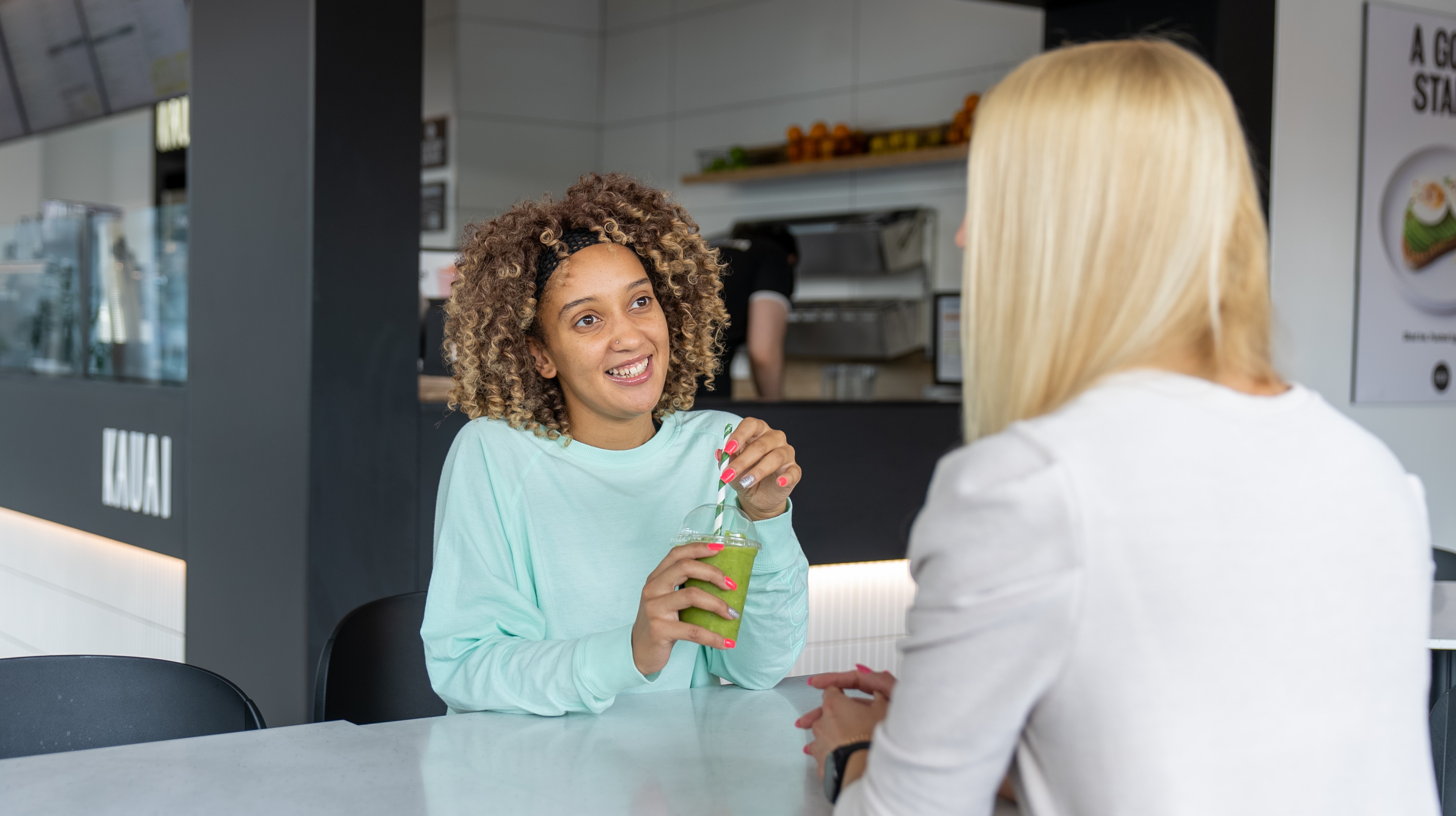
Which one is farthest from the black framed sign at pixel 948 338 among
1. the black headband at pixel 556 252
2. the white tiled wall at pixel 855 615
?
the black headband at pixel 556 252

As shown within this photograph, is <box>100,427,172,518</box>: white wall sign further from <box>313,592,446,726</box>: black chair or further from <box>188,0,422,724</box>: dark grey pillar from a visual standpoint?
<box>313,592,446,726</box>: black chair

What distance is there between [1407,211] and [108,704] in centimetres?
337

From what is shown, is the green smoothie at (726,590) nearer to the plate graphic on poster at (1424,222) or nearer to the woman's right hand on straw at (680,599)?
the woman's right hand on straw at (680,599)

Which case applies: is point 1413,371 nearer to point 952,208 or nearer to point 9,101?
point 952,208

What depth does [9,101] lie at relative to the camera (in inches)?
172

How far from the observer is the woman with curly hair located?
47.1 inches

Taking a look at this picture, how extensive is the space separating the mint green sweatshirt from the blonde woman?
0.53 metres

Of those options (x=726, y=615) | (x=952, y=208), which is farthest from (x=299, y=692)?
(x=952, y=208)

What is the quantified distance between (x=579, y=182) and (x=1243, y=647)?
1.03 metres

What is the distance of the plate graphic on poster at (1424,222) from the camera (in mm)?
3340

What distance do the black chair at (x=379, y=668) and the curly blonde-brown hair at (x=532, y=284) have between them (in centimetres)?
26

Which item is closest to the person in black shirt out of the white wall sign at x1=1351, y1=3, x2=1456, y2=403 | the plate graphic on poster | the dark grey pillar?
the dark grey pillar

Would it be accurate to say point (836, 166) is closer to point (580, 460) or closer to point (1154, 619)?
point (580, 460)

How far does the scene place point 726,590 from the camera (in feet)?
3.29
